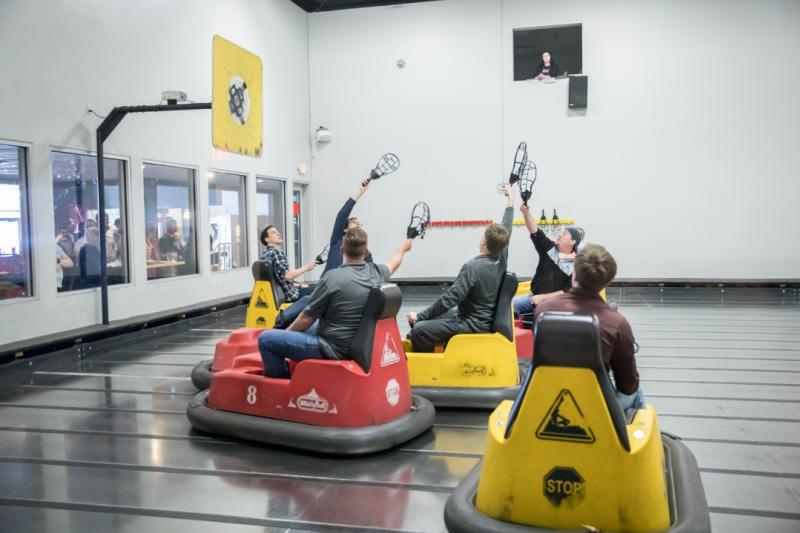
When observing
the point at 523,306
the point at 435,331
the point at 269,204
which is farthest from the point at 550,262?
the point at 269,204

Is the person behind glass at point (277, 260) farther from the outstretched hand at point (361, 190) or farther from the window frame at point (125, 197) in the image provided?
the window frame at point (125, 197)

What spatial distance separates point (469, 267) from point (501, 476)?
2180 mm

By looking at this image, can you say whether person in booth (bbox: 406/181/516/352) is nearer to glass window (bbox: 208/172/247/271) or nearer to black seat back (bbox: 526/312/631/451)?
black seat back (bbox: 526/312/631/451)

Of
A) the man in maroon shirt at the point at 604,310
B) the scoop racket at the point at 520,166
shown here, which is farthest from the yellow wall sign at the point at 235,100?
the man in maroon shirt at the point at 604,310

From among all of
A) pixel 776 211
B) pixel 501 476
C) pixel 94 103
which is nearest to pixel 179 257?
pixel 94 103

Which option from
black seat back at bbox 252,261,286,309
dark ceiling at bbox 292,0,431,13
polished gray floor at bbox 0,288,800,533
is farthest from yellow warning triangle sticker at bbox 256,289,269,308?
dark ceiling at bbox 292,0,431,13

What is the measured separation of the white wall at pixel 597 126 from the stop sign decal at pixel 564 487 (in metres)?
9.82

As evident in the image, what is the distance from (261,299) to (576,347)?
4.32 metres

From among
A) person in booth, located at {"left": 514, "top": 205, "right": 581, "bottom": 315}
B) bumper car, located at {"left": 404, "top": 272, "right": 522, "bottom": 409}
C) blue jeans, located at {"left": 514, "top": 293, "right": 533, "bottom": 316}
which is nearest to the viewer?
bumper car, located at {"left": 404, "top": 272, "right": 522, "bottom": 409}

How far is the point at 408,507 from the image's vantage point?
287cm

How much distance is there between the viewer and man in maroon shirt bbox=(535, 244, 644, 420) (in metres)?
2.50

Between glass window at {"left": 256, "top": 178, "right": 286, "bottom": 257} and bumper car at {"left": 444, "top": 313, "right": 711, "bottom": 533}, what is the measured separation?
9.35m

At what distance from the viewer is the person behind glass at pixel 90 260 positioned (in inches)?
→ 286

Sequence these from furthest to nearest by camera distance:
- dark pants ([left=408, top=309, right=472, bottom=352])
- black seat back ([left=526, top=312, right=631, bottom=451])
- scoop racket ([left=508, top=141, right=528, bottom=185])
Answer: scoop racket ([left=508, top=141, right=528, bottom=185]), dark pants ([left=408, top=309, right=472, bottom=352]), black seat back ([left=526, top=312, right=631, bottom=451])
